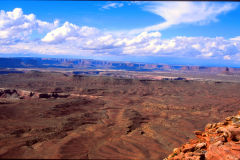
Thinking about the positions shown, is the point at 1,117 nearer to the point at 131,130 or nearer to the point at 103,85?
the point at 131,130

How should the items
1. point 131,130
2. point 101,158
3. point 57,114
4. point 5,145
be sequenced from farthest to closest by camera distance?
point 57,114
point 131,130
point 5,145
point 101,158

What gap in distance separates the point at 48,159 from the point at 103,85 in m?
80.8

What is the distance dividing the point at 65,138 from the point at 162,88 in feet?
246

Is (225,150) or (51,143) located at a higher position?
(225,150)

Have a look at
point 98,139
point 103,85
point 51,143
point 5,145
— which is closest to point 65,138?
point 51,143

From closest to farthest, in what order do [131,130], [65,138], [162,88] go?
→ [65,138]
[131,130]
[162,88]

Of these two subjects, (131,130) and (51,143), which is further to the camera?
(131,130)

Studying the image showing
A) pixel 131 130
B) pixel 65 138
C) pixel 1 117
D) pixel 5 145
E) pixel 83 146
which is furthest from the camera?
pixel 1 117

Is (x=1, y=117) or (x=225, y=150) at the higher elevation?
(x=225, y=150)

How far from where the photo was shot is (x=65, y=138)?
99.9ft

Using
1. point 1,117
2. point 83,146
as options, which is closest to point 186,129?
point 83,146

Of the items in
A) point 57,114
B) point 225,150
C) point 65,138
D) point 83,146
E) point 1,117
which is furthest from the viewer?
point 57,114

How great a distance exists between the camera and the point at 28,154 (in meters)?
22.3

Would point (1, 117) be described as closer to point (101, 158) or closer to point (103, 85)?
point (101, 158)
